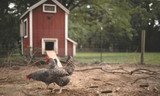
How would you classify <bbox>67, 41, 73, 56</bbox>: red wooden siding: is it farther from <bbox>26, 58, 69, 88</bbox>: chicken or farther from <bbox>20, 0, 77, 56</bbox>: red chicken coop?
<bbox>26, 58, 69, 88</bbox>: chicken

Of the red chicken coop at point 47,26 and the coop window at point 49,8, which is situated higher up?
the coop window at point 49,8

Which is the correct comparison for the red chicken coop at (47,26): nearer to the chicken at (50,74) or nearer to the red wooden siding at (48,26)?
the red wooden siding at (48,26)

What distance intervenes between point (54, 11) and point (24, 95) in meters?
8.64

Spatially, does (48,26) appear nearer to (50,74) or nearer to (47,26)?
(47,26)

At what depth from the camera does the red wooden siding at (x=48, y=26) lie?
37.5 feet

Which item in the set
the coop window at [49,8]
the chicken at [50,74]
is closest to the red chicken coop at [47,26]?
the coop window at [49,8]

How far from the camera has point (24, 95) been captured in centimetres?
391

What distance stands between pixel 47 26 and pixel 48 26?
0.22 feet

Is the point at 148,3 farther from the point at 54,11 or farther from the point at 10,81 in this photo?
the point at 10,81

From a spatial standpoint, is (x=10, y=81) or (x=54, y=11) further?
(x=54, y=11)

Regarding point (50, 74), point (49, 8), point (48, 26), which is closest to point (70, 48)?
point (48, 26)

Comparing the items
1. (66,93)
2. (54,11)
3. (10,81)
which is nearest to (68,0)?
(54,11)

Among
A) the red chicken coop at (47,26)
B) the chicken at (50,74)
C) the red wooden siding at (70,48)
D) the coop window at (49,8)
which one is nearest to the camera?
the chicken at (50,74)

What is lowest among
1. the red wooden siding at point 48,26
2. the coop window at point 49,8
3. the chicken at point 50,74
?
the chicken at point 50,74
